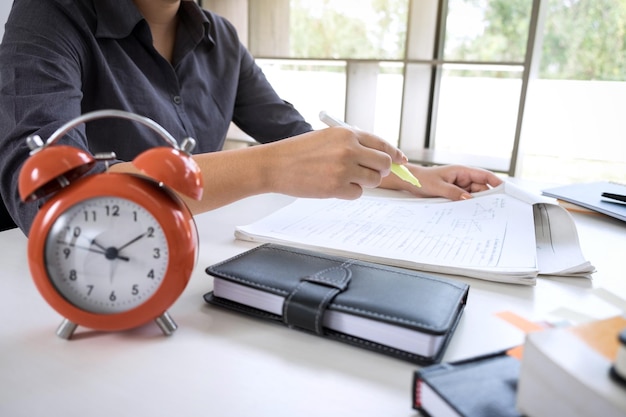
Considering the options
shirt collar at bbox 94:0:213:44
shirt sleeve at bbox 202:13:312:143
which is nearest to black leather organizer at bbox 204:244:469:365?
shirt collar at bbox 94:0:213:44

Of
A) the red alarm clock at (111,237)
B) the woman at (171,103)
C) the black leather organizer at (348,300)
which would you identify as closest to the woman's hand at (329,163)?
the woman at (171,103)

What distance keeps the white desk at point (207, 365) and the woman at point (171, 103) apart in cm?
18

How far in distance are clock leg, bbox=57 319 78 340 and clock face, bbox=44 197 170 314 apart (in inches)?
1.3

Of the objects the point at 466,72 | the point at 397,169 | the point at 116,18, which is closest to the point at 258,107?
the point at 116,18

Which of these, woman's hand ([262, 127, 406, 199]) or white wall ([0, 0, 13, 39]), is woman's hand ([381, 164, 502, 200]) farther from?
white wall ([0, 0, 13, 39])

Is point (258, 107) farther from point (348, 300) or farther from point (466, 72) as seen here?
point (466, 72)

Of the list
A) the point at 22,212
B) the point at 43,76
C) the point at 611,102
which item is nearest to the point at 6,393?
the point at 22,212

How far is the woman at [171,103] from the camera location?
2.10 ft

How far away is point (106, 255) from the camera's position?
0.40 m

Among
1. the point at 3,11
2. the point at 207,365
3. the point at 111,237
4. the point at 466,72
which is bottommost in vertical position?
the point at 207,365

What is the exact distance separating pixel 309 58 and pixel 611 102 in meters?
1.36

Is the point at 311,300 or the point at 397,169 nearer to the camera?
the point at 311,300

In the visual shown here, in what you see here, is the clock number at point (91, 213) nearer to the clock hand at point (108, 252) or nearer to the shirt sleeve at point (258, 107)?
the clock hand at point (108, 252)

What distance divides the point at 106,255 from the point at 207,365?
0.42 ft
